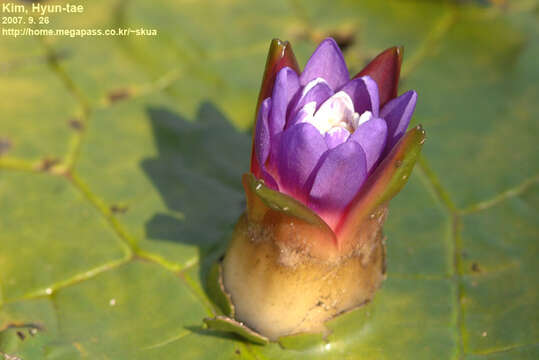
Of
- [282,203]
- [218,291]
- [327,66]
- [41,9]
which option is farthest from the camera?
[41,9]

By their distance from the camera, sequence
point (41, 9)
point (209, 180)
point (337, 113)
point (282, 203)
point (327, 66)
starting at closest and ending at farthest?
1. point (282, 203)
2. point (337, 113)
3. point (327, 66)
4. point (209, 180)
5. point (41, 9)

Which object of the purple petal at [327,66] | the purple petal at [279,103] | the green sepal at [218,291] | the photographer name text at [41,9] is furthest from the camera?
the photographer name text at [41,9]

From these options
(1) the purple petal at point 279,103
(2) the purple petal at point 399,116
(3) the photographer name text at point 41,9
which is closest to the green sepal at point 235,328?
(1) the purple petal at point 279,103

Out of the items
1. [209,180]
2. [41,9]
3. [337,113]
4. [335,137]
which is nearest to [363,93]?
[337,113]

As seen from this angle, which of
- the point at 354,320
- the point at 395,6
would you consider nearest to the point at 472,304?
the point at 354,320

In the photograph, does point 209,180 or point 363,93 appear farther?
point 209,180

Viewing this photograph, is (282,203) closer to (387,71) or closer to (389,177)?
(389,177)

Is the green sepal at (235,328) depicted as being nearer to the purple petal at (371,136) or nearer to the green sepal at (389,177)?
the green sepal at (389,177)
